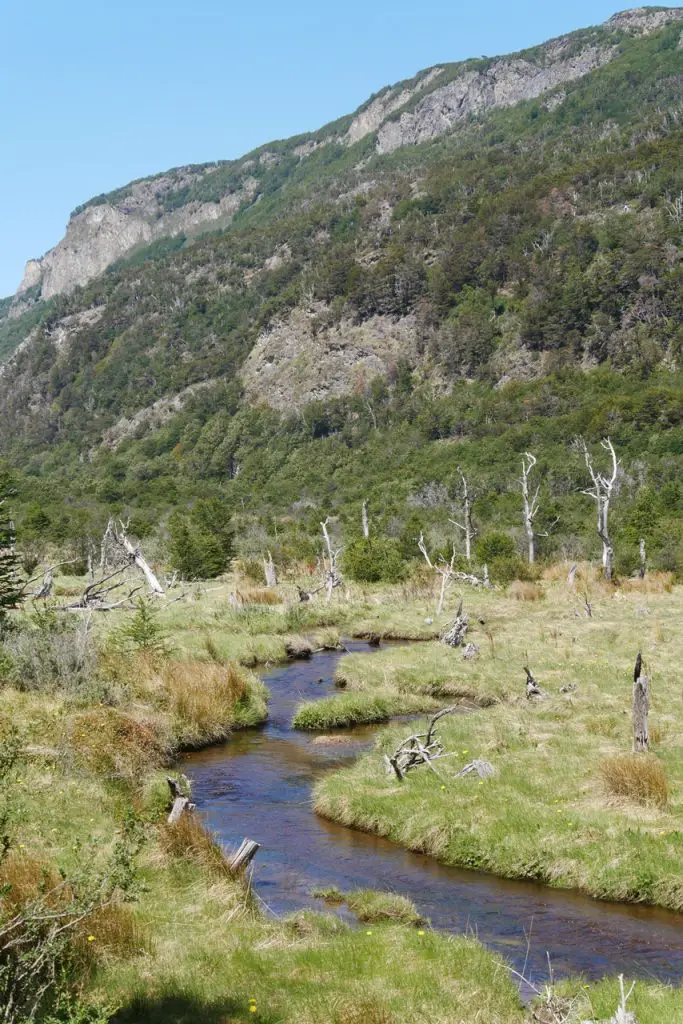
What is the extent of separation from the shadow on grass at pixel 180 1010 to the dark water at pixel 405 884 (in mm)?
3289

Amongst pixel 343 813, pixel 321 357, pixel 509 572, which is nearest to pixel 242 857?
pixel 343 813

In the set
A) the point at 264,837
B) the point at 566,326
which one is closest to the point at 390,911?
the point at 264,837

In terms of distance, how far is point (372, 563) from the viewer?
52.6 m

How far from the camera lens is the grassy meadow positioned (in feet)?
29.7

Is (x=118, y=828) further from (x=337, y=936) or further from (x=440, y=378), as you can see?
(x=440, y=378)

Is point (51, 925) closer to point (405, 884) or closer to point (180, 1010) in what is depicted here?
point (180, 1010)

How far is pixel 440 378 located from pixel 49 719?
428 ft

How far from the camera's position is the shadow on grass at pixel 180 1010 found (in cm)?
830

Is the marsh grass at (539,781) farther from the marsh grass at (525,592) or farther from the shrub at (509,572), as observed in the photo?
the shrub at (509,572)

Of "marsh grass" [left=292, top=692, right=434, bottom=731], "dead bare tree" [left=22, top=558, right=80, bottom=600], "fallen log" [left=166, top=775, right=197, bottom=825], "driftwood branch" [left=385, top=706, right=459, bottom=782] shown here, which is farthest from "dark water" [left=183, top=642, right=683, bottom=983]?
"dead bare tree" [left=22, top=558, right=80, bottom=600]

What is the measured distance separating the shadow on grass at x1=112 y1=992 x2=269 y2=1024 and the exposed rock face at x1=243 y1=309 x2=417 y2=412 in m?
145

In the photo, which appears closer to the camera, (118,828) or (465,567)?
(118,828)

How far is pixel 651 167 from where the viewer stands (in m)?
145

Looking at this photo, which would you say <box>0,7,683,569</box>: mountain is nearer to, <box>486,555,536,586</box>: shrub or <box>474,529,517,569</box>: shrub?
<box>474,529,517,569</box>: shrub
